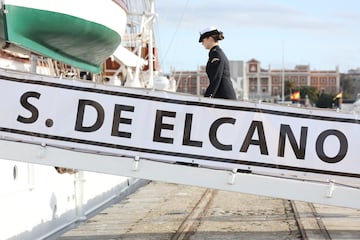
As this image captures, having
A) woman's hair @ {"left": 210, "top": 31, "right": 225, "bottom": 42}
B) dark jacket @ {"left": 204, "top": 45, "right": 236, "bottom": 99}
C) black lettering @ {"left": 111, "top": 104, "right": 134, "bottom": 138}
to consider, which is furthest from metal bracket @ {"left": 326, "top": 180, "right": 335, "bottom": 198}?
black lettering @ {"left": 111, "top": 104, "right": 134, "bottom": 138}

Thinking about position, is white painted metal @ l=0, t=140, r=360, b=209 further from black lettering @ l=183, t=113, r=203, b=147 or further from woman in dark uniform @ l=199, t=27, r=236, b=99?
woman in dark uniform @ l=199, t=27, r=236, b=99

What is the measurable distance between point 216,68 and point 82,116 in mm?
1576

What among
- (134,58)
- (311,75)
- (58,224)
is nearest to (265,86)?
(311,75)

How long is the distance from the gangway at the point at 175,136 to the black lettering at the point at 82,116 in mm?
11

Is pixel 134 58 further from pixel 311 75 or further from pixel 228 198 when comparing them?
pixel 311 75

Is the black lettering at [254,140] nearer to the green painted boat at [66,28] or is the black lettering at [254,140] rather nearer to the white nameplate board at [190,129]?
the white nameplate board at [190,129]

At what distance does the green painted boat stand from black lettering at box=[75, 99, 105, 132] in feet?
9.06

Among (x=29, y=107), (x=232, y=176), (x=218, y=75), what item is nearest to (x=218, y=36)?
(x=218, y=75)

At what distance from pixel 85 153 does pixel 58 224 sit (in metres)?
4.63

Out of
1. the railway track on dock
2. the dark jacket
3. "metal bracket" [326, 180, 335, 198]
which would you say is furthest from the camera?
the railway track on dock

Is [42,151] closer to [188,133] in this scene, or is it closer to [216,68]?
[188,133]

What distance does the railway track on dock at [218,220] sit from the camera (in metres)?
9.67

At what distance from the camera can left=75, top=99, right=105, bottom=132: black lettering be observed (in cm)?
708

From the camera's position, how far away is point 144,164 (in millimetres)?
7156
